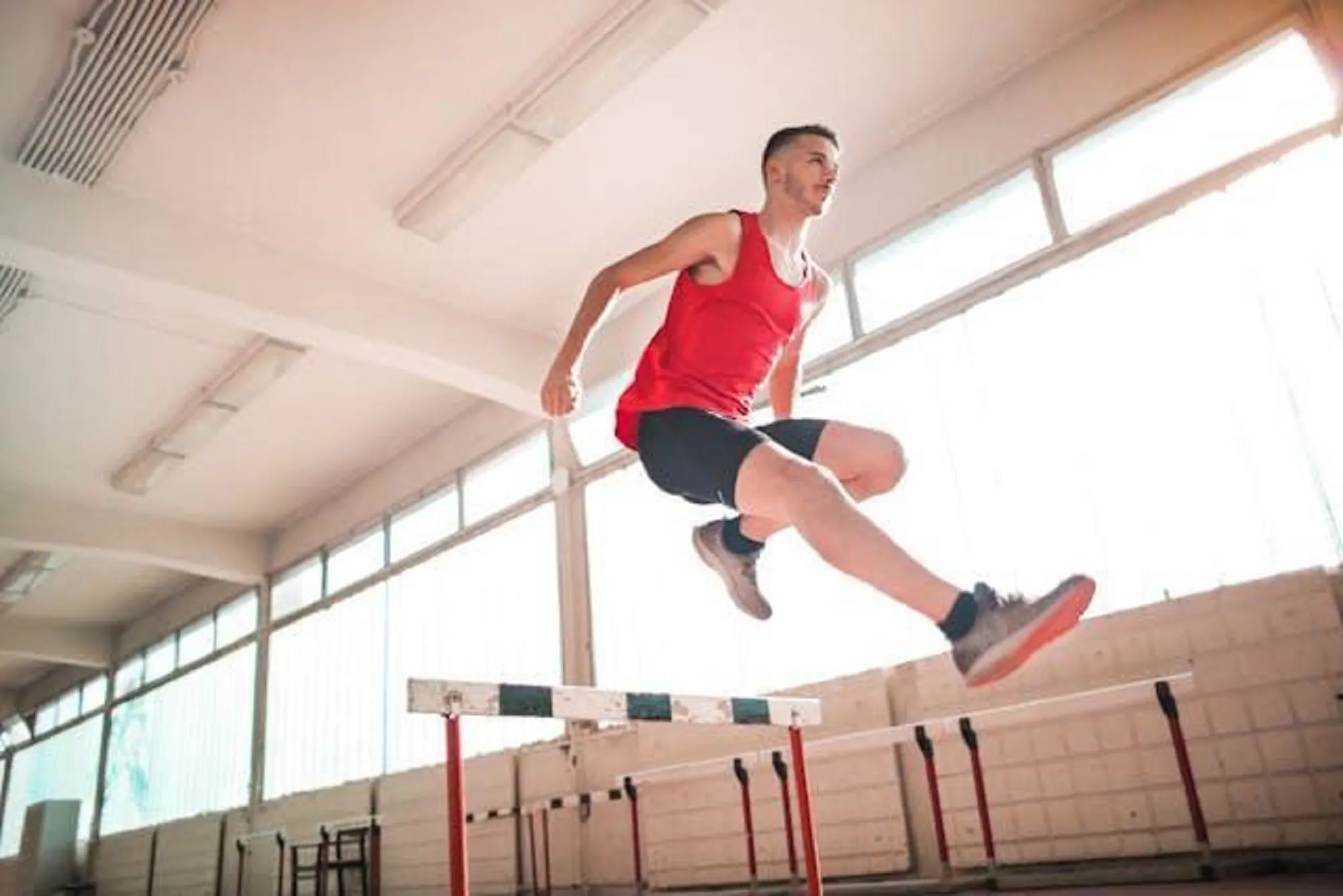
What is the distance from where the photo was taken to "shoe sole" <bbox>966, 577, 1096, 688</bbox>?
1679 mm

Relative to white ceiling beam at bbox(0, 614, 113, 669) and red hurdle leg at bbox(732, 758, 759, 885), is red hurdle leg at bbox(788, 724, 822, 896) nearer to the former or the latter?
red hurdle leg at bbox(732, 758, 759, 885)

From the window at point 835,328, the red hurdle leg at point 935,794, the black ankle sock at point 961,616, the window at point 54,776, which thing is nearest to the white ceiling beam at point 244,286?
the window at point 835,328

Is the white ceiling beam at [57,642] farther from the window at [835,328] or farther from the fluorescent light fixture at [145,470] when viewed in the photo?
the window at [835,328]

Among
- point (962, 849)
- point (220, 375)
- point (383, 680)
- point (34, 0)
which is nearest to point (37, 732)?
point (383, 680)

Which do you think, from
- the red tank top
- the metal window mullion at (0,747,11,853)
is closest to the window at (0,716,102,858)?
the metal window mullion at (0,747,11,853)

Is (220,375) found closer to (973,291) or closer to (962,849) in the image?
(973,291)

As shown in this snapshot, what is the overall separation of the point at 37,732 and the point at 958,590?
54.0 ft

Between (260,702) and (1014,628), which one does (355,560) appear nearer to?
(260,702)

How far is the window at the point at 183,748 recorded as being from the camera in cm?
1036

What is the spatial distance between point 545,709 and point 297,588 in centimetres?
868

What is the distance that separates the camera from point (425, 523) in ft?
28.0

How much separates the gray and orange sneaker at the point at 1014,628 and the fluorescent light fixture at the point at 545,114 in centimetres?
320

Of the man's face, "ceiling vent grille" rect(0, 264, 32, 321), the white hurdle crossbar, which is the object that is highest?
"ceiling vent grille" rect(0, 264, 32, 321)

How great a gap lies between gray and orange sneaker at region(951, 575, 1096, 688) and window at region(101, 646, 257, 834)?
9.73 m
